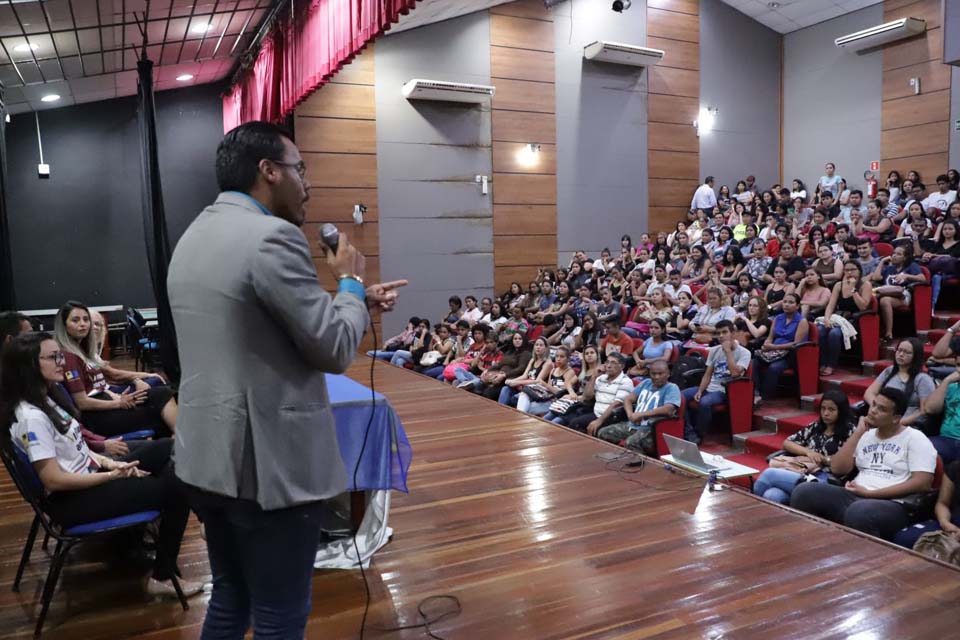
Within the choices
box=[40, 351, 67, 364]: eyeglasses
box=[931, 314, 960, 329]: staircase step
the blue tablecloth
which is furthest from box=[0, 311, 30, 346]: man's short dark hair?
box=[931, 314, 960, 329]: staircase step

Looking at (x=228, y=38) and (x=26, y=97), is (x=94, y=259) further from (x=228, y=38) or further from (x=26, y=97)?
(x=228, y=38)

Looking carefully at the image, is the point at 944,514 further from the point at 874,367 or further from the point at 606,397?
the point at 874,367

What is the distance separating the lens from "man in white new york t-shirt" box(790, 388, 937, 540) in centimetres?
280

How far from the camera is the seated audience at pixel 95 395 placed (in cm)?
320

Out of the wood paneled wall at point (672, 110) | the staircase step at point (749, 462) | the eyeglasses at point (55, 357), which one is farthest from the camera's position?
the wood paneled wall at point (672, 110)

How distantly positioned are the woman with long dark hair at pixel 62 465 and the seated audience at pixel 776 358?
388 centimetres

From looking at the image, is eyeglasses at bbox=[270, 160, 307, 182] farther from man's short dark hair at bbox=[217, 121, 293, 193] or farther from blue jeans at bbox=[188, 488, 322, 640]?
blue jeans at bbox=[188, 488, 322, 640]

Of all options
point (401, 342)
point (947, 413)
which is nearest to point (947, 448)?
point (947, 413)

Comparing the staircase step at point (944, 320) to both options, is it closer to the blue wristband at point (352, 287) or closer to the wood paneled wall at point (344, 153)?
the blue wristband at point (352, 287)

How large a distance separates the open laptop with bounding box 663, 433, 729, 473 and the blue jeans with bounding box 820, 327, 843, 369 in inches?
89.4

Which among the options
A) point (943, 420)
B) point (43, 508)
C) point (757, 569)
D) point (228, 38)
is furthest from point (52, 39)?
point (943, 420)

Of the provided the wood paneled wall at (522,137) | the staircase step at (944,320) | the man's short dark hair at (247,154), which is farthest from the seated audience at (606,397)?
the wood paneled wall at (522,137)

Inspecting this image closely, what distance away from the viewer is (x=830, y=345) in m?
5.20

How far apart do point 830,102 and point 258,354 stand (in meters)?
11.4
